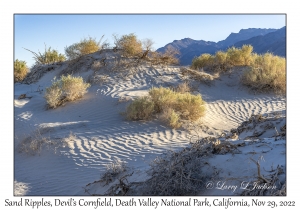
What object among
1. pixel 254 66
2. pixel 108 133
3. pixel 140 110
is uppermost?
pixel 254 66

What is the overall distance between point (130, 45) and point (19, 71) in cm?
712

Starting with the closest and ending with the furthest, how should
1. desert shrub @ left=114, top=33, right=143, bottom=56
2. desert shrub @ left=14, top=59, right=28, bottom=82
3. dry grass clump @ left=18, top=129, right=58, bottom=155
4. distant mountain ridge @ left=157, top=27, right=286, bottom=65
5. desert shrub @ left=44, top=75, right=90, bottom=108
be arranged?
dry grass clump @ left=18, top=129, right=58, bottom=155 → desert shrub @ left=44, top=75, right=90, bottom=108 → desert shrub @ left=114, top=33, right=143, bottom=56 → desert shrub @ left=14, top=59, right=28, bottom=82 → distant mountain ridge @ left=157, top=27, right=286, bottom=65

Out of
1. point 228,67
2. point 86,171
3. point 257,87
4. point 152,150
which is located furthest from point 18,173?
point 228,67

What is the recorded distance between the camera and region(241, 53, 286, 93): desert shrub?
44.7 feet

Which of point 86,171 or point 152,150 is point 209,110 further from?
point 86,171

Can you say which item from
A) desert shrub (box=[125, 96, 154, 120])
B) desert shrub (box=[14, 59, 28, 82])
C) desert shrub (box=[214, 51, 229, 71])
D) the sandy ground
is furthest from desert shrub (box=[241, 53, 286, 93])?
desert shrub (box=[14, 59, 28, 82])

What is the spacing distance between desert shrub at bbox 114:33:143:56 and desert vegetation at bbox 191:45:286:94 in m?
3.35

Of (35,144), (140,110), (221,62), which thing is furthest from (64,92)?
(221,62)

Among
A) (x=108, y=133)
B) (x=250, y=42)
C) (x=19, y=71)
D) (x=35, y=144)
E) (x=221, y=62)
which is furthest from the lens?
(x=250, y=42)

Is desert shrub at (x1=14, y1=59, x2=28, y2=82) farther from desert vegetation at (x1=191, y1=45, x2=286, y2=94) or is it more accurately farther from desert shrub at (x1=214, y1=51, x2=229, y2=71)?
desert shrub at (x1=214, y1=51, x2=229, y2=71)

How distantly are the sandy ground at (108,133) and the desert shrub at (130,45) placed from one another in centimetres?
137

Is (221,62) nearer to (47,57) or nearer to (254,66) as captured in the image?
(254,66)

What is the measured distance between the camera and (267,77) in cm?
1373

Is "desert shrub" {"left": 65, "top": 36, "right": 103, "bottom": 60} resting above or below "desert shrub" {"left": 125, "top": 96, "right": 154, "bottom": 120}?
above
